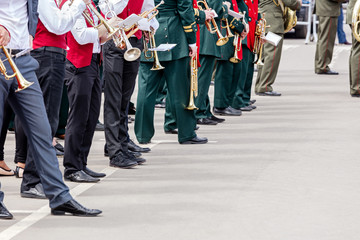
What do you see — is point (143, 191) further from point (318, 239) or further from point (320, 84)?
point (320, 84)

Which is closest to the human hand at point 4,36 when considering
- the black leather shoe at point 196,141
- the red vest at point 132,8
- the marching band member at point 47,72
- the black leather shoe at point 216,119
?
the marching band member at point 47,72

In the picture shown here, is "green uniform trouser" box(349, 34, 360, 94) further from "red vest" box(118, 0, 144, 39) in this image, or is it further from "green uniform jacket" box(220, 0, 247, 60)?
"red vest" box(118, 0, 144, 39)

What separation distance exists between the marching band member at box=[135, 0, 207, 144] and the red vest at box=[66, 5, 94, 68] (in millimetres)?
1936

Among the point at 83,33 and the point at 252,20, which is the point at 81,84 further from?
the point at 252,20

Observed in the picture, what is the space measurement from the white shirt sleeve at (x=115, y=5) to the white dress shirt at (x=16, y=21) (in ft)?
5.24

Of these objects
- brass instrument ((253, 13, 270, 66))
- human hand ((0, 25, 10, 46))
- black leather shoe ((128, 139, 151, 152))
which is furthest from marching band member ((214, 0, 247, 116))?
human hand ((0, 25, 10, 46))

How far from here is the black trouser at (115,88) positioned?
828 cm

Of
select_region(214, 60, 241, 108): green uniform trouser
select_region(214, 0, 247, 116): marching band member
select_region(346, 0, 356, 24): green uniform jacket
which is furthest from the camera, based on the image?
select_region(346, 0, 356, 24): green uniform jacket

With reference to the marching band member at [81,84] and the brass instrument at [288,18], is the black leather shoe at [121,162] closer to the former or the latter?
Answer: the marching band member at [81,84]

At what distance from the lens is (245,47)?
12.6 metres

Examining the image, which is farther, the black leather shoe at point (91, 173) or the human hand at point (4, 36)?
the black leather shoe at point (91, 173)

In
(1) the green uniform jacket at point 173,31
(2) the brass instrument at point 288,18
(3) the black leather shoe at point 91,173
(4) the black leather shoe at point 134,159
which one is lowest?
(4) the black leather shoe at point 134,159

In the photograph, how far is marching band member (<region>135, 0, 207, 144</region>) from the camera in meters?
9.54

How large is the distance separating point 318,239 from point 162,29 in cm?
404
